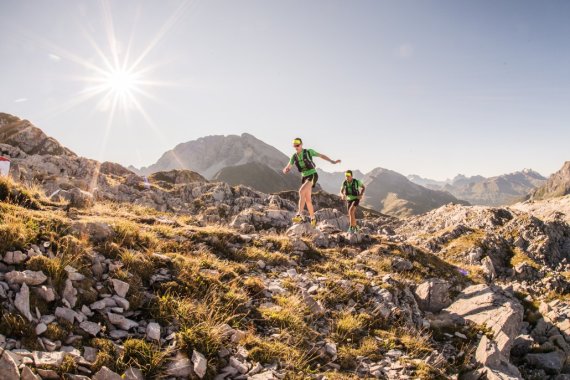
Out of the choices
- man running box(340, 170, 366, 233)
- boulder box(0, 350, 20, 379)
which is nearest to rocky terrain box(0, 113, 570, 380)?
boulder box(0, 350, 20, 379)

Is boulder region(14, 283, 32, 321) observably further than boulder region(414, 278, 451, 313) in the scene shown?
No

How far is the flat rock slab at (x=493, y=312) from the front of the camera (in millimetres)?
10133

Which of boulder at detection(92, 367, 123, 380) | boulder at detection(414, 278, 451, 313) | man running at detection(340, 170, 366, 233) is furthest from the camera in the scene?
man running at detection(340, 170, 366, 233)

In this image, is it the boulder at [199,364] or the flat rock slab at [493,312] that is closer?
the boulder at [199,364]

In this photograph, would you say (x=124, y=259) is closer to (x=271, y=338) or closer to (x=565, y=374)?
(x=271, y=338)

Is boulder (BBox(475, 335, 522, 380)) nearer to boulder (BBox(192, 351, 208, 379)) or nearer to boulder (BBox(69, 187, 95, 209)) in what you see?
boulder (BBox(192, 351, 208, 379))

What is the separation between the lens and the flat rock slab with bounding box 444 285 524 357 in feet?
33.2

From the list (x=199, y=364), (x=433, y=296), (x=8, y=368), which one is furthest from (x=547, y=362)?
(x=8, y=368)

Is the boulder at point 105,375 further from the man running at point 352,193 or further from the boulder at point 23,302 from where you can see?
the man running at point 352,193

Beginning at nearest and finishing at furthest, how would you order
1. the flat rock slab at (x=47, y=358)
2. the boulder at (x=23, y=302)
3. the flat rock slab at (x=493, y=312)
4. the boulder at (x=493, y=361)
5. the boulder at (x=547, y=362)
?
the flat rock slab at (x=47, y=358), the boulder at (x=23, y=302), the boulder at (x=493, y=361), the flat rock slab at (x=493, y=312), the boulder at (x=547, y=362)

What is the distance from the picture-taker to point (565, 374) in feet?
36.2

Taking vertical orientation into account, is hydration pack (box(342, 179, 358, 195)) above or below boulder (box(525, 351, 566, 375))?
above

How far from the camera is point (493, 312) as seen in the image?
11.2 m

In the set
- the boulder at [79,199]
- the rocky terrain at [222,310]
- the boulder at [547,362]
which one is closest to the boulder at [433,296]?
the rocky terrain at [222,310]
